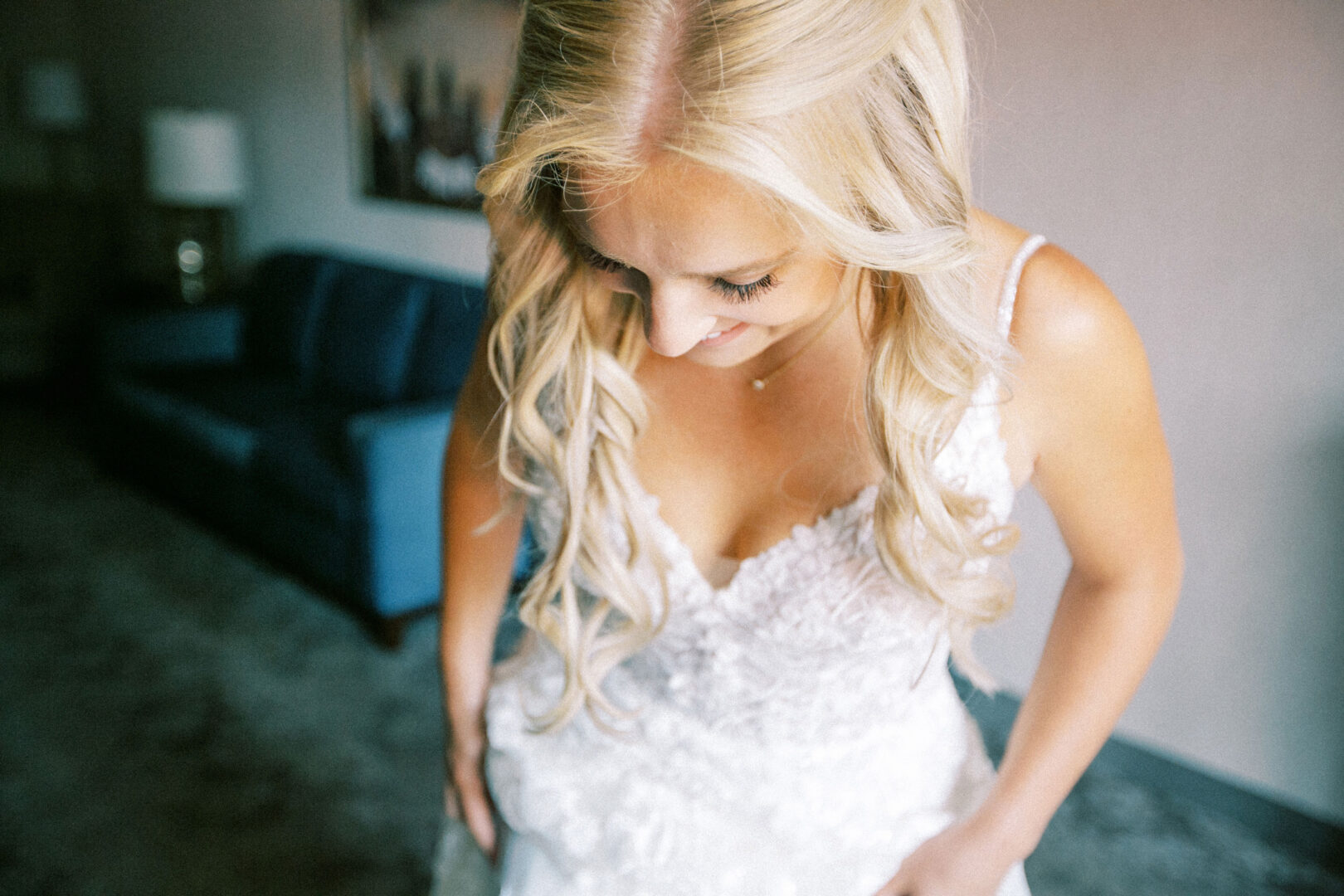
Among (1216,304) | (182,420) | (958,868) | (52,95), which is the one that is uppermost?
(1216,304)

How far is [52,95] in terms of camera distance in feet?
17.4

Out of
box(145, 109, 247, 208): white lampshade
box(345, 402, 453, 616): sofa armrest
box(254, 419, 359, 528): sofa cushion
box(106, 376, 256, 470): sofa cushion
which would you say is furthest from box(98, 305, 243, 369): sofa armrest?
box(345, 402, 453, 616): sofa armrest

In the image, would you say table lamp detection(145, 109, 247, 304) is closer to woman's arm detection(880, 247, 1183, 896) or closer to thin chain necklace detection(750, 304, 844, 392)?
thin chain necklace detection(750, 304, 844, 392)

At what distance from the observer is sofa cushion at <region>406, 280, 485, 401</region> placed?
3.35m

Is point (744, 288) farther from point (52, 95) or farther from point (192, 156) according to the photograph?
point (52, 95)

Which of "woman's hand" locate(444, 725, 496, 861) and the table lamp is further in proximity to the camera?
the table lamp

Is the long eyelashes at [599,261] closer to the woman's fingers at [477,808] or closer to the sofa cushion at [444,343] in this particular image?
the woman's fingers at [477,808]

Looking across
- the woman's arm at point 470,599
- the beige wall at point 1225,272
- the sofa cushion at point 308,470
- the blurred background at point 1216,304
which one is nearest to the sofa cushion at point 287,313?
the sofa cushion at point 308,470

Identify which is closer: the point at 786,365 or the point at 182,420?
the point at 786,365

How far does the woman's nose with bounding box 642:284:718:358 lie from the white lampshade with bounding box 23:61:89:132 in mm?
6002

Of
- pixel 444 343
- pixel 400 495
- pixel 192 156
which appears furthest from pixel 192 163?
pixel 400 495

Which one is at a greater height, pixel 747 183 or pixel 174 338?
pixel 747 183

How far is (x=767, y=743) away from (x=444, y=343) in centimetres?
274

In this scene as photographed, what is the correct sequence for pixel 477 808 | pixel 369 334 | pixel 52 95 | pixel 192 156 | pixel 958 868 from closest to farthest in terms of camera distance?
pixel 958 868, pixel 477 808, pixel 369 334, pixel 192 156, pixel 52 95
